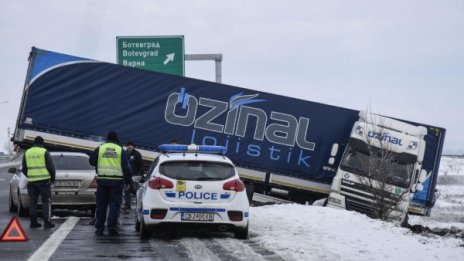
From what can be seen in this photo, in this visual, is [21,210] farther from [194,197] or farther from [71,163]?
[194,197]

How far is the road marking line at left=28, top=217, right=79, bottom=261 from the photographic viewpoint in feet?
32.5

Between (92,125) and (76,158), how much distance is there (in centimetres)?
544

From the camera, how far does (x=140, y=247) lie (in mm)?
11148

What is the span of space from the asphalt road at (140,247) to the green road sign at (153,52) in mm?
13504

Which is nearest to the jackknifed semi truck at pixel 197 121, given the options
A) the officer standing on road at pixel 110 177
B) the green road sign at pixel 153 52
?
the green road sign at pixel 153 52

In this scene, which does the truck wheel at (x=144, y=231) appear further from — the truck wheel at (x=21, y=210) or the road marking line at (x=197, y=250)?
the truck wheel at (x=21, y=210)

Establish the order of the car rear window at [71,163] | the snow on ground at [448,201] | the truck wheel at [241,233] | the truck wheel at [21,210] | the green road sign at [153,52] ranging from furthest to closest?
the green road sign at [153,52] → the snow on ground at [448,201] → the car rear window at [71,163] → the truck wheel at [21,210] → the truck wheel at [241,233]

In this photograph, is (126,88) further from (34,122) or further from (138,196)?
(138,196)

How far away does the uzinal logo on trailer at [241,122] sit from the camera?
74.0 feet

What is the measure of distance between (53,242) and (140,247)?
1.35 m

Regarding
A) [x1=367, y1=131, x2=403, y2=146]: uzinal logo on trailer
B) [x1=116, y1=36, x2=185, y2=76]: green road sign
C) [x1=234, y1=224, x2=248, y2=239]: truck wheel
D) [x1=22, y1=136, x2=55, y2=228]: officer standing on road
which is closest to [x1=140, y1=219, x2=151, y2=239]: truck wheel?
[x1=234, y1=224, x2=248, y2=239]: truck wheel

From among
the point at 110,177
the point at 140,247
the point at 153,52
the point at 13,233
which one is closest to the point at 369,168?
the point at 153,52

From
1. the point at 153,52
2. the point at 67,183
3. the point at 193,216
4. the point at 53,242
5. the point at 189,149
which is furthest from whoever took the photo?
the point at 153,52

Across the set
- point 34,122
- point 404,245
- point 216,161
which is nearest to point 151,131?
point 34,122
